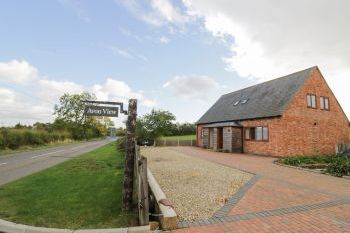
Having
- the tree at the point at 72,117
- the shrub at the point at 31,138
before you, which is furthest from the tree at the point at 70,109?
the shrub at the point at 31,138

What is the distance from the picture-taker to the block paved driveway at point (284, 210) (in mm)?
5633

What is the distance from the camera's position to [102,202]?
23.5ft

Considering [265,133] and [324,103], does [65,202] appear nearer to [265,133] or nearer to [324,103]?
[265,133]

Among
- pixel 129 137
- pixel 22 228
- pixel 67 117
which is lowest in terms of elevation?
pixel 22 228

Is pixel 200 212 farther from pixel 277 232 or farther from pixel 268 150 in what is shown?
pixel 268 150

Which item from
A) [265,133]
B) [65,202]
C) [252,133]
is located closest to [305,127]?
[265,133]

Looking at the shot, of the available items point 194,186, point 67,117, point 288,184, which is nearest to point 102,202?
point 194,186

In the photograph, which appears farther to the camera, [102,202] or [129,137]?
[102,202]

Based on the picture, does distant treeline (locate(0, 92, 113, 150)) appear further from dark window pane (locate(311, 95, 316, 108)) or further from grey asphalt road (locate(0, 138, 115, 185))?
dark window pane (locate(311, 95, 316, 108))

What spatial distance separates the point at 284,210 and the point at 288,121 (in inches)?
633

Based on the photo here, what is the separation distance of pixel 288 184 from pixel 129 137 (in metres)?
6.41

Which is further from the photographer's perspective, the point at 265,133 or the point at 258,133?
the point at 258,133

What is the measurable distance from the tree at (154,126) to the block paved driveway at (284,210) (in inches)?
1085

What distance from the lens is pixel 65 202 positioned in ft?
23.1
